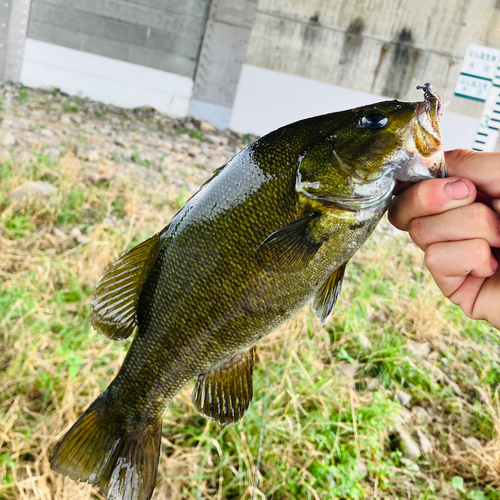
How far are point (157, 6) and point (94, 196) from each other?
672 centimetres

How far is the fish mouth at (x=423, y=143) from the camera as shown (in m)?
1.11

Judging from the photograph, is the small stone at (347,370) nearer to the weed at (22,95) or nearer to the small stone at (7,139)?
the small stone at (7,139)

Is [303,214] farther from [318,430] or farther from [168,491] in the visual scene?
[318,430]

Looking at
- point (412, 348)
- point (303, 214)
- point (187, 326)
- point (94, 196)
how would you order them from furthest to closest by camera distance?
point (94, 196) < point (412, 348) < point (187, 326) < point (303, 214)

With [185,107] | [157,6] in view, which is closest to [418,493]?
[185,107]

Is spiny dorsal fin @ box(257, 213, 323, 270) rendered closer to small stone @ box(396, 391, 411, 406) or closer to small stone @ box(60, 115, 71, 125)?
small stone @ box(396, 391, 411, 406)

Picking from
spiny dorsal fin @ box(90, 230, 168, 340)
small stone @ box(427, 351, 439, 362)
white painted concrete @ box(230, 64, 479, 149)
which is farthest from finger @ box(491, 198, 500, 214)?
white painted concrete @ box(230, 64, 479, 149)

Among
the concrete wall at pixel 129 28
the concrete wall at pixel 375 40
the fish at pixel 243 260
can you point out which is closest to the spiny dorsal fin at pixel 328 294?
the fish at pixel 243 260

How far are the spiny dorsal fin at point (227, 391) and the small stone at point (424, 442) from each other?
2.06 meters

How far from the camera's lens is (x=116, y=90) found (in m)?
9.91

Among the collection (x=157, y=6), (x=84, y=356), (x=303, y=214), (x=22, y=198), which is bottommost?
(x=84, y=356)

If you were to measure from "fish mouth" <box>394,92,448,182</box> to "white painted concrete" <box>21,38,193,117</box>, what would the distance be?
9.62 metres

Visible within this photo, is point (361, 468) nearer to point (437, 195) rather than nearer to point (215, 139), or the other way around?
point (437, 195)

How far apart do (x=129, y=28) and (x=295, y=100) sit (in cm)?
379
